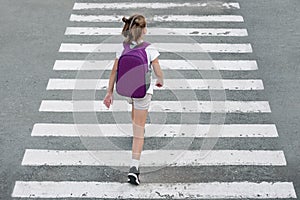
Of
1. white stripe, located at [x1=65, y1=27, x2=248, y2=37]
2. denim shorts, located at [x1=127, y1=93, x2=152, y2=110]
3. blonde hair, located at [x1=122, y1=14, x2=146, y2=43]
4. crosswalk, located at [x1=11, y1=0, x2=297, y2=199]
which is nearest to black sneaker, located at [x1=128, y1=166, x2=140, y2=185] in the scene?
crosswalk, located at [x1=11, y1=0, x2=297, y2=199]

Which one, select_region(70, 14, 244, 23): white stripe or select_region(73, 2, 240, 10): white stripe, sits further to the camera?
select_region(73, 2, 240, 10): white stripe

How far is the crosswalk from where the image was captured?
331 inches

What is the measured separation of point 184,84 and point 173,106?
785 mm

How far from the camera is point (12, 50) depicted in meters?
11.8

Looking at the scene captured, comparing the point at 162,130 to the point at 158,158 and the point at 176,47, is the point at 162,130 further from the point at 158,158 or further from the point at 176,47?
the point at 176,47

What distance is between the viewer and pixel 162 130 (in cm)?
→ 967

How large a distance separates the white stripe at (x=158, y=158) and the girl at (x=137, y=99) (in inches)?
20.9

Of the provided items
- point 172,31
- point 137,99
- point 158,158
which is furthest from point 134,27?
point 172,31

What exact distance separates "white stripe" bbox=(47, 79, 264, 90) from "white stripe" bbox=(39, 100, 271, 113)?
477mm

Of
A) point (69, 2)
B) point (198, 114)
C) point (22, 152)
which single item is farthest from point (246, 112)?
point (69, 2)

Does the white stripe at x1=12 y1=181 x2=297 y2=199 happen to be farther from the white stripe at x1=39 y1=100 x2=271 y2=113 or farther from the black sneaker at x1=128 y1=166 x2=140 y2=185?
the white stripe at x1=39 y1=100 x2=271 y2=113

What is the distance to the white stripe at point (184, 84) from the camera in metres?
10.8

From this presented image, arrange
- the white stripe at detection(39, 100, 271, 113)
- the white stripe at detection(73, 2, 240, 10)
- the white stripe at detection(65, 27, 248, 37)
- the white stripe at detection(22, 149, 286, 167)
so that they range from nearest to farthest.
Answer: the white stripe at detection(22, 149, 286, 167), the white stripe at detection(39, 100, 271, 113), the white stripe at detection(65, 27, 248, 37), the white stripe at detection(73, 2, 240, 10)

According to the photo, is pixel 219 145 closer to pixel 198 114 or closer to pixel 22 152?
pixel 198 114
